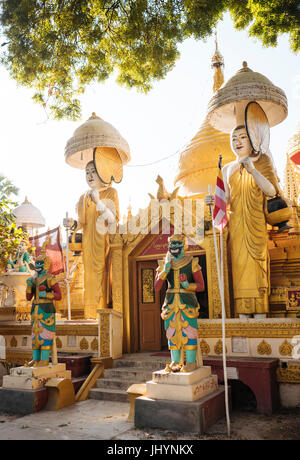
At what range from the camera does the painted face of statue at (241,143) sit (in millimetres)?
8328

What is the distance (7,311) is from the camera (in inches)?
406

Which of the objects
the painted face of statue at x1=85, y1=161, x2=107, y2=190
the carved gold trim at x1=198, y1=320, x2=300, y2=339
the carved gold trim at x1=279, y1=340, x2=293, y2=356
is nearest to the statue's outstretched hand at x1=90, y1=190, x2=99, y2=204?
the painted face of statue at x1=85, y1=161, x2=107, y2=190

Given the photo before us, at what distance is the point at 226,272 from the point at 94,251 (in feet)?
11.4

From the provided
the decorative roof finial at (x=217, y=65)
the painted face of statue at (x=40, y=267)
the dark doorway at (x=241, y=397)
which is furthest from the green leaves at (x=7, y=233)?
the decorative roof finial at (x=217, y=65)

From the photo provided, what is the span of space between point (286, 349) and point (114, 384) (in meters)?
3.16

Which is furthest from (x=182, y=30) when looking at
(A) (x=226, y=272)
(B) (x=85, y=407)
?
(B) (x=85, y=407)

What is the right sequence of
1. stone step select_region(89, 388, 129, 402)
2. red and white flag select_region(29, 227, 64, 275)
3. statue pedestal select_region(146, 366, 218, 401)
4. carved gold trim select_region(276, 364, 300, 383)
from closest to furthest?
statue pedestal select_region(146, 366, 218, 401)
carved gold trim select_region(276, 364, 300, 383)
stone step select_region(89, 388, 129, 402)
red and white flag select_region(29, 227, 64, 275)

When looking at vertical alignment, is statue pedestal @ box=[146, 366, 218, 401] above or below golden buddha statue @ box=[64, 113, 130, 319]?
below

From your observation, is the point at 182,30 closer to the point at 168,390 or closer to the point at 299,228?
the point at 299,228

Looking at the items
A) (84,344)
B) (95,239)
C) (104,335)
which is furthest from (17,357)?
(95,239)

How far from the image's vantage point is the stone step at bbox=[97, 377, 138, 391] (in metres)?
7.24

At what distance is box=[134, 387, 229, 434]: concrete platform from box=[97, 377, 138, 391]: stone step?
6.19 feet

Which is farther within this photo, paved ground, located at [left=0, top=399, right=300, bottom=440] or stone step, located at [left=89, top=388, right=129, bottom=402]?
stone step, located at [left=89, top=388, right=129, bottom=402]

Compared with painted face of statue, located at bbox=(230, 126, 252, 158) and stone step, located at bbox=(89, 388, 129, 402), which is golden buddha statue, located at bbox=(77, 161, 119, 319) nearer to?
stone step, located at bbox=(89, 388, 129, 402)
